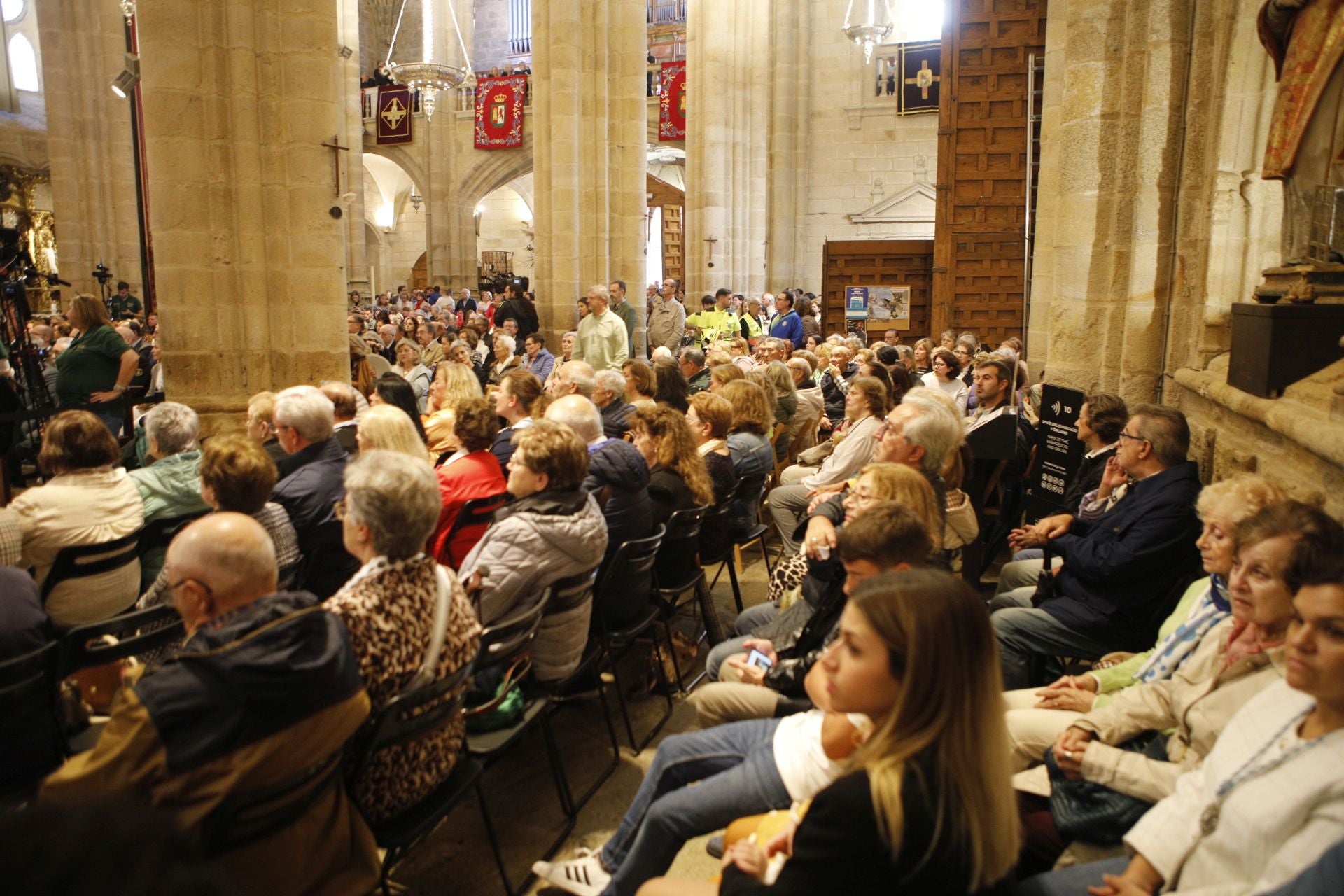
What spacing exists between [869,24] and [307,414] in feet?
55.8

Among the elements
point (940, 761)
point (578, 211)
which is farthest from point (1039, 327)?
point (940, 761)

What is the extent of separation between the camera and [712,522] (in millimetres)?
4754

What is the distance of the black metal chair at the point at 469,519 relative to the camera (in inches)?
156

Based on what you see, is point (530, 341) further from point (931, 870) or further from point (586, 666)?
point (931, 870)

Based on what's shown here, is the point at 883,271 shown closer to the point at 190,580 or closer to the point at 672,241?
the point at 672,241

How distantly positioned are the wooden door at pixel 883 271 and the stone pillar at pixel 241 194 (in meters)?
8.10

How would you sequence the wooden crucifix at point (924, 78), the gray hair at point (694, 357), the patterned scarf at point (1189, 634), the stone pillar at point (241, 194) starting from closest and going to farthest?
the patterned scarf at point (1189, 634), the stone pillar at point (241, 194), the gray hair at point (694, 357), the wooden crucifix at point (924, 78)

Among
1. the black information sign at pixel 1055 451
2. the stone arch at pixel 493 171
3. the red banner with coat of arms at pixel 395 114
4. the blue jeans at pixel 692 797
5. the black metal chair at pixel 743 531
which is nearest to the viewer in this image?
A: the blue jeans at pixel 692 797

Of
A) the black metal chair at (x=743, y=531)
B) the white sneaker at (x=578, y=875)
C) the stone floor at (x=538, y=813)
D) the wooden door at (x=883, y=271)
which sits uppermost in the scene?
the wooden door at (x=883, y=271)

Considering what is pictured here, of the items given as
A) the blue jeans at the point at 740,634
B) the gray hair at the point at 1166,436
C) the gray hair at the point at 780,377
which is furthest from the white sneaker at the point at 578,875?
the gray hair at the point at 780,377

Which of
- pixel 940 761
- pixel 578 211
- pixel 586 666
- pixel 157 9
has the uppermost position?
pixel 157 9

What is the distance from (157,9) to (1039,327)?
6.51 meters

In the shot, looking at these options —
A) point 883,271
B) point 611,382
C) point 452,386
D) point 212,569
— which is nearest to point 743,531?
point 611,382

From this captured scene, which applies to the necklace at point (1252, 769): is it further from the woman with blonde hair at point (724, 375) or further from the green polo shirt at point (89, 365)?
the green polo shirt at point (89, 365)
